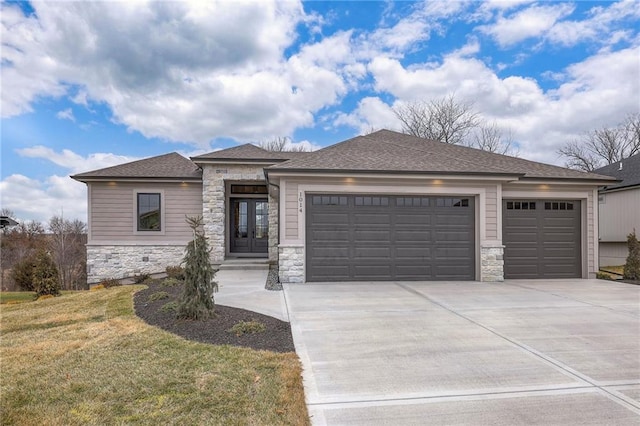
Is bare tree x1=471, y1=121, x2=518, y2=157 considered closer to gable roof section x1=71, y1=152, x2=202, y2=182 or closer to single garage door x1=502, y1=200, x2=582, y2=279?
single garage door x1=502, y1=200, x2=582, y2=279

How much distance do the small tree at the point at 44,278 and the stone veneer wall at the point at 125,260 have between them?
227 centimetres

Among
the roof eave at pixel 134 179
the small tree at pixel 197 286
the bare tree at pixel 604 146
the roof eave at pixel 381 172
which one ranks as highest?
the bare tree at pixel 604 146

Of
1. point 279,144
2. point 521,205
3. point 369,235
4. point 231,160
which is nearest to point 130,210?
point 231,160

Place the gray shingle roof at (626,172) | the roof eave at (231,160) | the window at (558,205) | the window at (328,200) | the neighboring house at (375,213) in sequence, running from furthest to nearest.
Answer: the gray shingle roof at (626,172) → the roof eave at (231,160) → the window at (558,205) → the window at (328,200) → the neighboring house at (375,213)

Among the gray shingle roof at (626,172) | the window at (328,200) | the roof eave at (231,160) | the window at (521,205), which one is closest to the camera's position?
the window at (328,200)

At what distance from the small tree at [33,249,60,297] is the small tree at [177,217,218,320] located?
7.59 metres

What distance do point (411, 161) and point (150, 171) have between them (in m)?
9.60

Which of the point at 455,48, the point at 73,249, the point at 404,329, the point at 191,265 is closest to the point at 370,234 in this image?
the point at 404,329

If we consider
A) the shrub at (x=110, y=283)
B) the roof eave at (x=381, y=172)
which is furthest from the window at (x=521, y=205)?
the shrub at (x=110, y=283)

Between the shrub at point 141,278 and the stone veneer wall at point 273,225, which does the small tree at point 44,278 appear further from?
the stone veneer wall at point 273,225

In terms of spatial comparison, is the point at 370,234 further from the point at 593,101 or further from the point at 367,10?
the point at 593,101

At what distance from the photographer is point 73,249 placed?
2184cm

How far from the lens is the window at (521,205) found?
35.0ft

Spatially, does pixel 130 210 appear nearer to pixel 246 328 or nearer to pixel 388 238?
pixel 388 238
